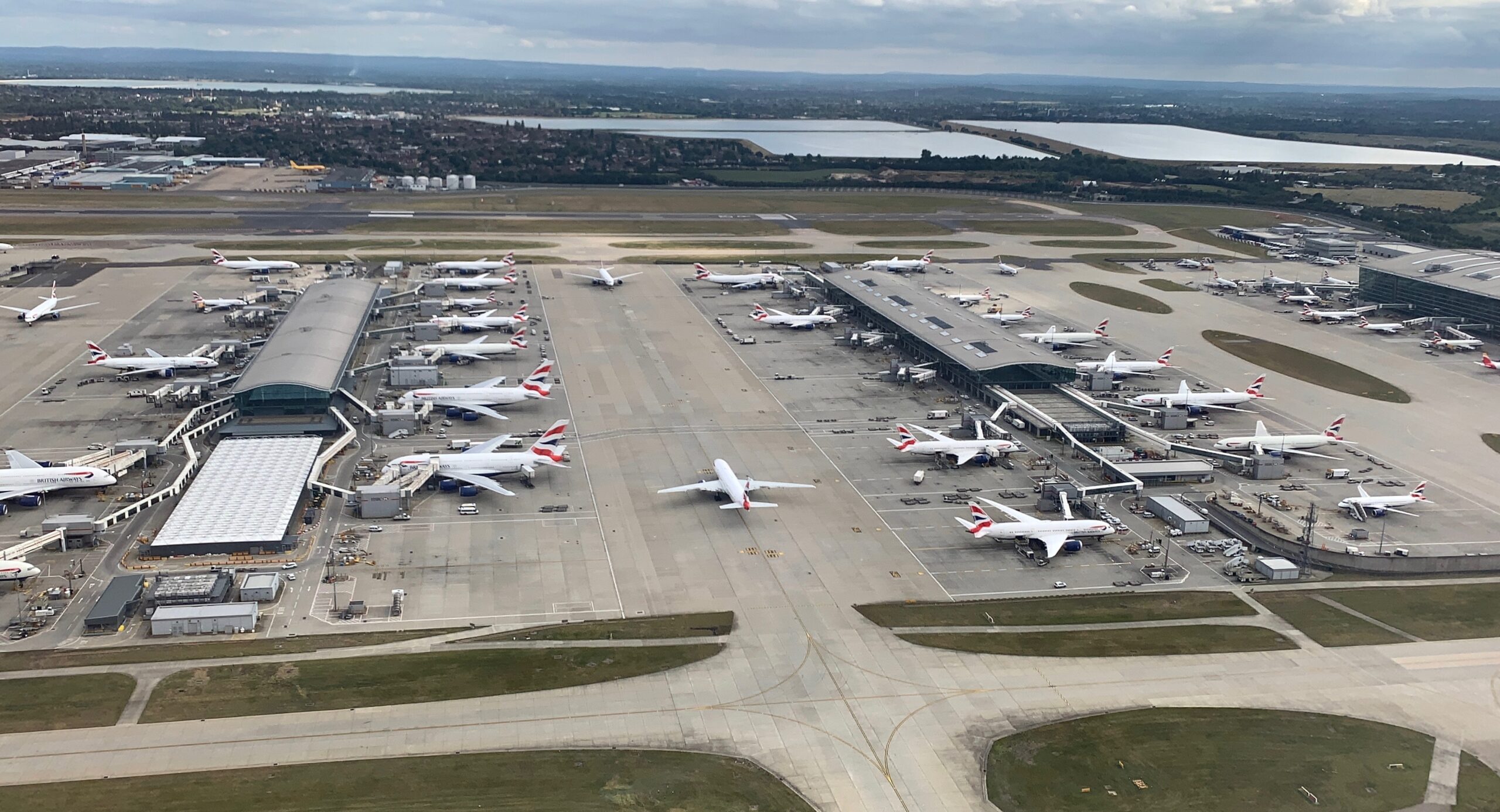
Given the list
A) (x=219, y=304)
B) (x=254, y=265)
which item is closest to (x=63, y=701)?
(x=219, y=304)

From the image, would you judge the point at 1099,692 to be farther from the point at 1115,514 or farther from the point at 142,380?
the point at 142,380

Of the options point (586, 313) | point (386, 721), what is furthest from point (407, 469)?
point (586, 313)

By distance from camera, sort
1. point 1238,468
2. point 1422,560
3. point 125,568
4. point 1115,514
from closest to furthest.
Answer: point 125,568 → point 1422,560 → point 1115,514 → point 1238,468

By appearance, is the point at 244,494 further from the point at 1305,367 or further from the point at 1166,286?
the point at 1166,286

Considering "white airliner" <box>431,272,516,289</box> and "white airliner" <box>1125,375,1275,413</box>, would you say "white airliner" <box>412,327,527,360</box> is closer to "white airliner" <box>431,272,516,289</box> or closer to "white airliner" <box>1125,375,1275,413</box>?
"white airliner" <box>431,272,516,289</box>

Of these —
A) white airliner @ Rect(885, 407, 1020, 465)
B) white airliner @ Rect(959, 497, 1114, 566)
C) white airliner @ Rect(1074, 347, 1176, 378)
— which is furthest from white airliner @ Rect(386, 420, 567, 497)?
white airliner @ Rect(1074, 347, 1176, 378)

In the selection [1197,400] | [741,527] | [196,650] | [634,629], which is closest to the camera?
[196,650]

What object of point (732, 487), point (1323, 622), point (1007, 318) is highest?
point (1007, 318)
